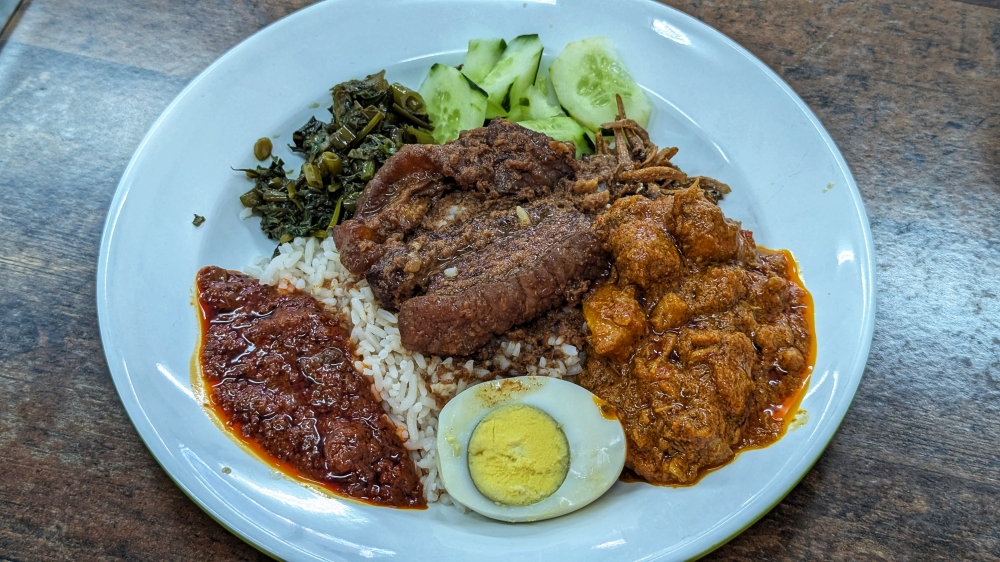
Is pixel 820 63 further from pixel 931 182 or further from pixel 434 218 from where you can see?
pixel 434 218

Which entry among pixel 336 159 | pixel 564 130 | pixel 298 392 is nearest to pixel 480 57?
pixel 564 130

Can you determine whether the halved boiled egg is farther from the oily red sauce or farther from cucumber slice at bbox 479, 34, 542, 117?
cucumber slice at bbox 479, 34, 542, 117

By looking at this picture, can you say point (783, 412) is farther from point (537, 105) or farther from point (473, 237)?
point (537, 105)

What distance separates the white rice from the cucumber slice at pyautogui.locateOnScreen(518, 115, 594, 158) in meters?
1.51

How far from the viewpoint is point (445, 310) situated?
321cm

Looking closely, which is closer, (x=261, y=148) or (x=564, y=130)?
(x=261, y=148)

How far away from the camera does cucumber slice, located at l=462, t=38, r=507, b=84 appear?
4.30m

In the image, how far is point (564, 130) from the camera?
4172 mm

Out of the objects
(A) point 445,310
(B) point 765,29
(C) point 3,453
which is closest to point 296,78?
(A) point 445,310

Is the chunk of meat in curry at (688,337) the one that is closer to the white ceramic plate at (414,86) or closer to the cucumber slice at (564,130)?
the white ceramic plate at (414,86)

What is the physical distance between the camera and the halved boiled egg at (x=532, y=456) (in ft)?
9.81

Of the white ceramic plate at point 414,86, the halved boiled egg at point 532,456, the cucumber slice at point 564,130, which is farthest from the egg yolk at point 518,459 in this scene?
the cucumber slice at point 564,130

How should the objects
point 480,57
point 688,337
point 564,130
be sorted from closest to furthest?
point 688,337 < point 564,130 < point 480,57

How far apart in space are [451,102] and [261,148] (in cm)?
134
